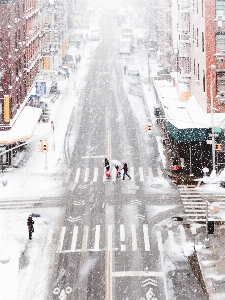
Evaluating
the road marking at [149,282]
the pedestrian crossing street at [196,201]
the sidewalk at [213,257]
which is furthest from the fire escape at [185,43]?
the road marking at [149,282]

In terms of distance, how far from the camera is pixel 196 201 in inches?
1516

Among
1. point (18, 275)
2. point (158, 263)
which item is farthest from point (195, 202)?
point (18, 275)

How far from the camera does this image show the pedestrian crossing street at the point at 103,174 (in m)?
44.0

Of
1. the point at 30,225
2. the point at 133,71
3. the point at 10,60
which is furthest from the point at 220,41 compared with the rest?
the point at 133,71

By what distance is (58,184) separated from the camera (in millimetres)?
43062

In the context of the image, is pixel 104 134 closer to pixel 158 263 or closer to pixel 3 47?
pixel 3 47

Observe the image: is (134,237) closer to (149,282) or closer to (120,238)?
(120,238)

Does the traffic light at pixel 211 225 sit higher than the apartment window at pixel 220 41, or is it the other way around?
the apartment window at pixel 220 41

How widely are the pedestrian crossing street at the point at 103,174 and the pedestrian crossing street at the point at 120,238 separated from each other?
9.71m

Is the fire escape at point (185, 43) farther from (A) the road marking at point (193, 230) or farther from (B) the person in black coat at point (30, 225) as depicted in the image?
(B) the person in black coat at point (30, 225)

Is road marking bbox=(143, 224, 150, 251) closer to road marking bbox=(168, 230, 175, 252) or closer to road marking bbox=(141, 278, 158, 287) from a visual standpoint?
road marking bbox=(168, 230, 175, 252)

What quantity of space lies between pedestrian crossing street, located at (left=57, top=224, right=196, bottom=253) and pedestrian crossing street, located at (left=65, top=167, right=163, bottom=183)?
→ 971 centimetres

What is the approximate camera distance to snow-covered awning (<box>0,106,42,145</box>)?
46656 mm

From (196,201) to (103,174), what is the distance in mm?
9635
